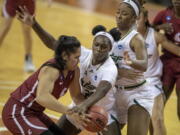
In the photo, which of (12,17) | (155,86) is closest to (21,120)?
(155,86)

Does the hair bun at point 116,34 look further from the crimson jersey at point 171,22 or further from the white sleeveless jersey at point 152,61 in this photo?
the crimson jersey at point 171,22

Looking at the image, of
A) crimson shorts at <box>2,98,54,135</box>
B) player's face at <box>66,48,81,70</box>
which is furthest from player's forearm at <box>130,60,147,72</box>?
crimson shorts at <box>2,98,54,135</box>

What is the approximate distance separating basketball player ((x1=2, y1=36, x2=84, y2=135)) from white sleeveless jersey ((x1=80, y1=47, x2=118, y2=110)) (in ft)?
0.94

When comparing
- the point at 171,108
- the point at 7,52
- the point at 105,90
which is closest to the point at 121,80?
the point at 105,90

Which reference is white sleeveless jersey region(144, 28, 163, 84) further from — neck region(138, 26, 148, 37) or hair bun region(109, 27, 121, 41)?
hair bun region(109, 27, 121, 41)

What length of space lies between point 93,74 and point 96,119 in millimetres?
633

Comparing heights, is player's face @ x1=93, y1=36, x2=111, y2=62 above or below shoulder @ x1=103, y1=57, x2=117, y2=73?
above

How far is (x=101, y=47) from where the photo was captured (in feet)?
15.7

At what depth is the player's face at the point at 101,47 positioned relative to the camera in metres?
4.79

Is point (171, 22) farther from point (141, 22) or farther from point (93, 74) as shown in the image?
point (93, 74)

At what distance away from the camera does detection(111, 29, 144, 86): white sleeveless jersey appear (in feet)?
16.6

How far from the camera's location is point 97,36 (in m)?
4.88

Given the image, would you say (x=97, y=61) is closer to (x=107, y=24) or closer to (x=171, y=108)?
(x=171, y=108)

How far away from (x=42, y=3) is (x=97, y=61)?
10734 millimetres
